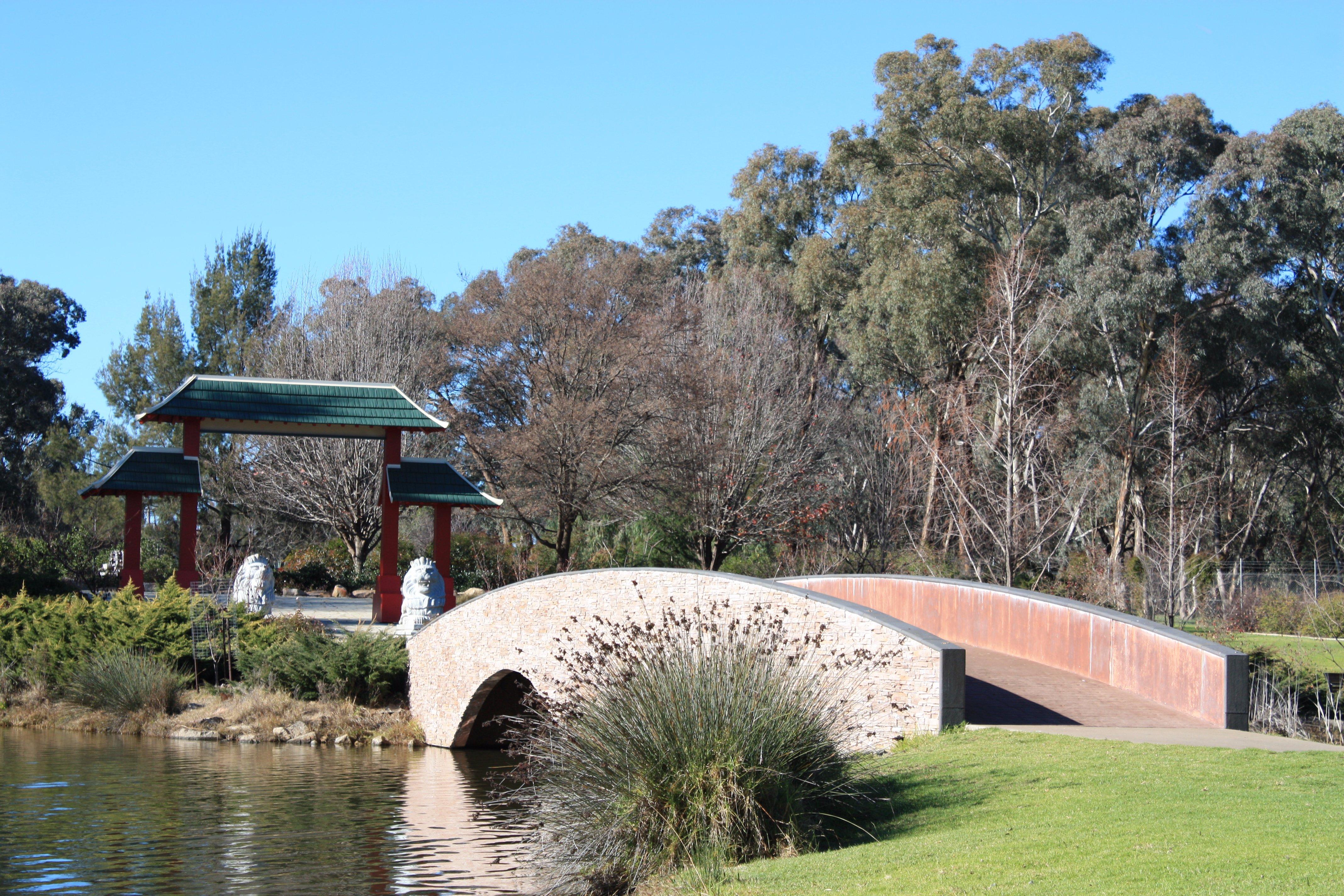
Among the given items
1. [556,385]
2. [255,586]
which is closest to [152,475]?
[255,586]

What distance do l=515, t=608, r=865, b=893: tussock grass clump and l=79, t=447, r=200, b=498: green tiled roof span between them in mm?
16924

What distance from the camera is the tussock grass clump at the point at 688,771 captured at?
923cm

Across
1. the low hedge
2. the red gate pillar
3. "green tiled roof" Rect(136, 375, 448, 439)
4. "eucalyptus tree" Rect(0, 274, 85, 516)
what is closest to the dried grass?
the low hedge

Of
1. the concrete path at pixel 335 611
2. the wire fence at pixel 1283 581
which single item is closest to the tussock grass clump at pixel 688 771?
the concrete path at pixel 335 611

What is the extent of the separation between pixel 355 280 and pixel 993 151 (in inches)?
783

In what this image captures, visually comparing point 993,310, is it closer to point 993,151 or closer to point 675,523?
point 993,151

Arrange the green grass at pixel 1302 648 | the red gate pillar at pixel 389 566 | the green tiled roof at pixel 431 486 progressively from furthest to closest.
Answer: the red gate pillar at pixel 389 566 → the green tiled roof at pixel 431 486 → the green grass at pixel 1302 648

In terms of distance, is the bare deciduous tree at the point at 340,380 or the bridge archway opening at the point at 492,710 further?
the bare deciduous tree at the point at 340,380

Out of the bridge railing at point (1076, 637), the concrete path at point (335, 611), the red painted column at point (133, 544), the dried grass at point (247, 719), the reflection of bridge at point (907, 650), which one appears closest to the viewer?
the reflection of bridge at point (907, 650)

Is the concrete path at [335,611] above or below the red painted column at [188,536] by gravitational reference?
below

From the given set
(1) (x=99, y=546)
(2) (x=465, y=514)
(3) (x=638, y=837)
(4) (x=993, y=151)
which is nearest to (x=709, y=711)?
(3) (x=638, y=837)

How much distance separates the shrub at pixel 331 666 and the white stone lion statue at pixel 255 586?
1646mm

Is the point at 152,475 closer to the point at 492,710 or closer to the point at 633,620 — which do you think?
the point at 492,710

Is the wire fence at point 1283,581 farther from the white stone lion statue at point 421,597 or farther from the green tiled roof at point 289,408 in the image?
the green tiled roof at point 289,408
